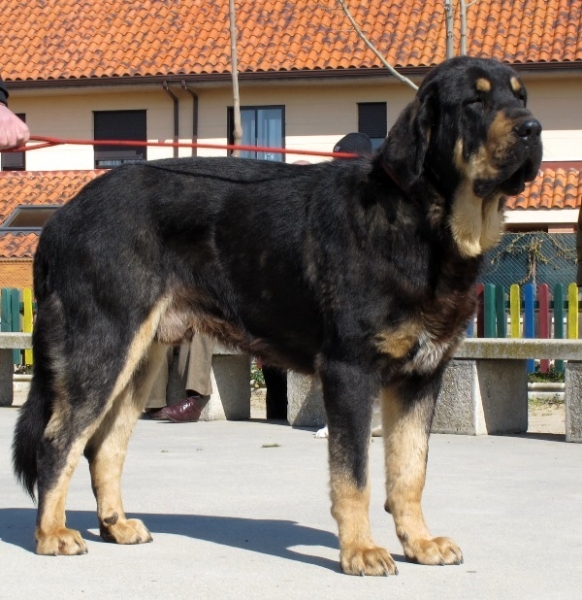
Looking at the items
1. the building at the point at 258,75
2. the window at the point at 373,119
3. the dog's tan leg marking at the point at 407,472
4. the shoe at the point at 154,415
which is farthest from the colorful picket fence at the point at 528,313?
the window at the point at 373,119

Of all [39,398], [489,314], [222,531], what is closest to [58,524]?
[39,398]

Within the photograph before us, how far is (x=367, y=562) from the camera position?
204 inches

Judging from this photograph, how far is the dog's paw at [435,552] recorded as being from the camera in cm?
543

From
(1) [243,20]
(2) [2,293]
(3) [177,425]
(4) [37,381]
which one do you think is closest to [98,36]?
(1) [243,20]

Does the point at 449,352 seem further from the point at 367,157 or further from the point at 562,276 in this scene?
the point at 562,276

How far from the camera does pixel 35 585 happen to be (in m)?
5.08

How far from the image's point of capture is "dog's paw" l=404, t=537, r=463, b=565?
5.43m

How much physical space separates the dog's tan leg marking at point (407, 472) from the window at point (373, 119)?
22368 millimetres

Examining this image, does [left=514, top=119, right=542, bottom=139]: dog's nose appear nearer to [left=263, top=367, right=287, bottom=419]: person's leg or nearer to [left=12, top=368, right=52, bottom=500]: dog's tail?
[left=12, top=368, right=52, bottom=500]: dog's tail

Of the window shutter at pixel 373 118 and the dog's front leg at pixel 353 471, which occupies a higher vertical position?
the window shutter at pixel 373 118

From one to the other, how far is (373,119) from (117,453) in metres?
22.3

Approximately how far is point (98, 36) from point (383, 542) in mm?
25328

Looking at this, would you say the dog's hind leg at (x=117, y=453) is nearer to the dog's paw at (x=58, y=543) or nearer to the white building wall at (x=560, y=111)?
the dog's paw at (x=58, y=543)

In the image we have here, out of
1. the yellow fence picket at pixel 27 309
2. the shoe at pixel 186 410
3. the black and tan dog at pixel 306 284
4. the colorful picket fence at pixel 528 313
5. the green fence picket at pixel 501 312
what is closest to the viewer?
the black and tan dog at pixel 306 284
